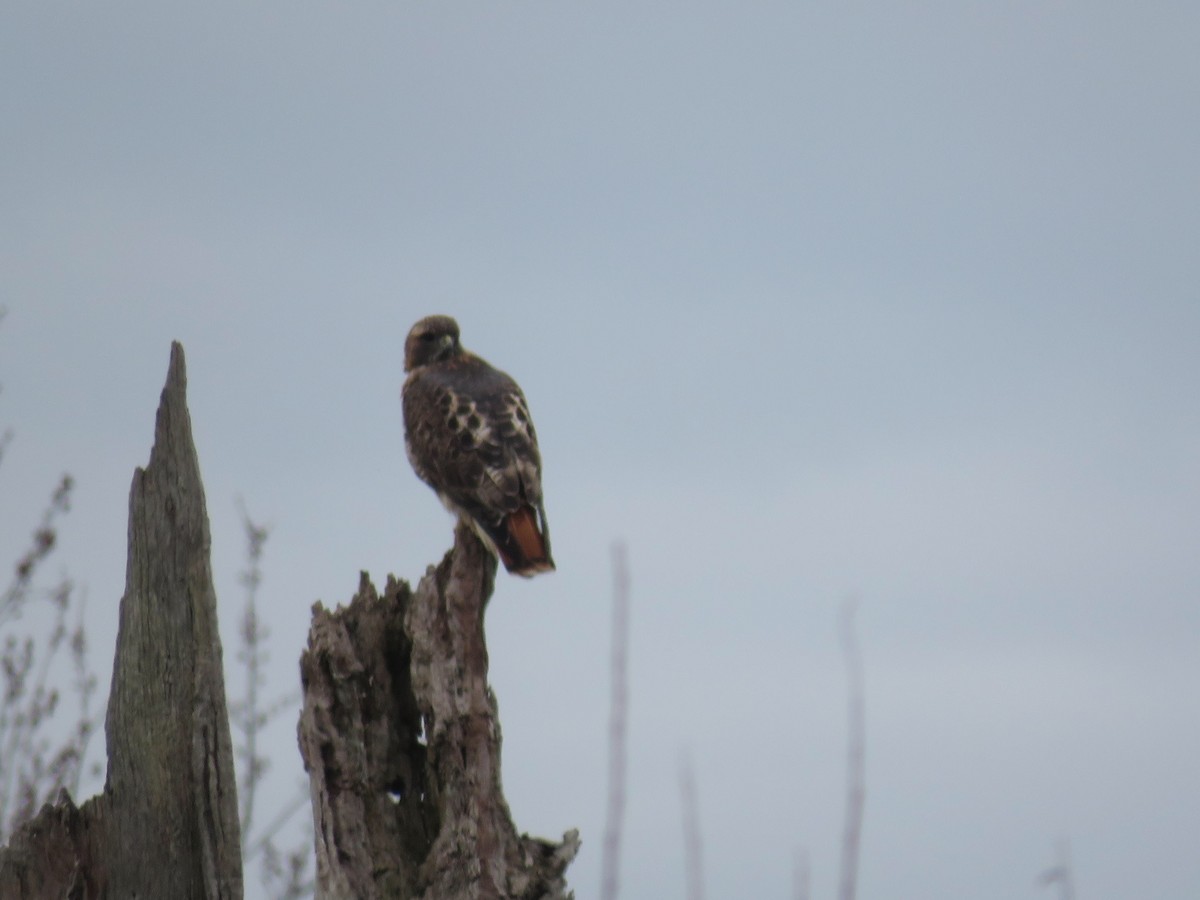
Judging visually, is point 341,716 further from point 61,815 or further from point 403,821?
point 61,815

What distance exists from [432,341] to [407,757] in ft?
12.5

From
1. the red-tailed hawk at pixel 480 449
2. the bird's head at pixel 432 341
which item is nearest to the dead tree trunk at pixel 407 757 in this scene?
the red-tailed hawk at pixel 480 449

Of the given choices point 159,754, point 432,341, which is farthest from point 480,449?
point 159,754

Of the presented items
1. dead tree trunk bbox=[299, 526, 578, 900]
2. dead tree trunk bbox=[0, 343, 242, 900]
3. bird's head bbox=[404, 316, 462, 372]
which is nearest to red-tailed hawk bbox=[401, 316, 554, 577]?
bird's head bbox=[404, 316, 462, 372]

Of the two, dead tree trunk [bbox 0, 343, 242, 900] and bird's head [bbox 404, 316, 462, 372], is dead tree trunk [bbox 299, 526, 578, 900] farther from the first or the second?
bird's head [bbox 404, 316, 462, 372]

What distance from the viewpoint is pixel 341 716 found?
4.98m

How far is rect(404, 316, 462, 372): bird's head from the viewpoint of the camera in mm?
8477

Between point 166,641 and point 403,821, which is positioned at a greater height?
point 166,641

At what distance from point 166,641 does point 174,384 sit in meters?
0.90

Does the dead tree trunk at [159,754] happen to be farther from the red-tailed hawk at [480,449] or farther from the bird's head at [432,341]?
the bird's head at [432,341]

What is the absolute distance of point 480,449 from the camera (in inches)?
284

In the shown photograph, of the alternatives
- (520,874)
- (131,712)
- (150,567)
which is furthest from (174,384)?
(520,874)

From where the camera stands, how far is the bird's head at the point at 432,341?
8.48m

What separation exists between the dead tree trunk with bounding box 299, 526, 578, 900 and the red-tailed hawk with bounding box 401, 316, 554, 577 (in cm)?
113
